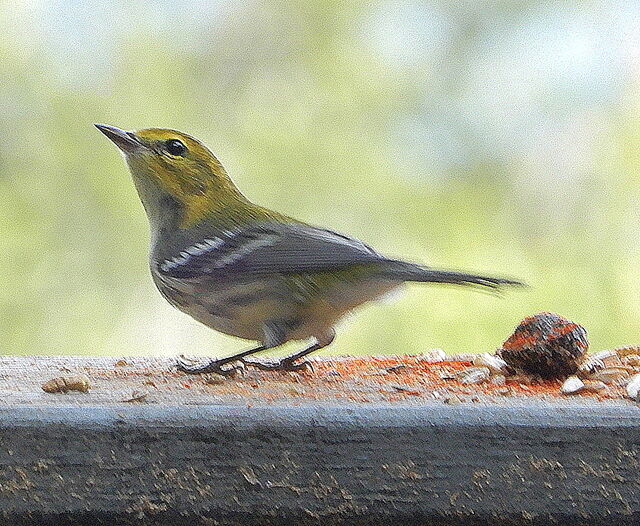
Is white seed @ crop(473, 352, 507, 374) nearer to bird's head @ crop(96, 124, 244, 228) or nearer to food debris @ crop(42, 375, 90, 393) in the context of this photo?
food debris @ crop(42, 375, 90, 393)

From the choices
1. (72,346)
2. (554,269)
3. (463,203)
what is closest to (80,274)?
(72,346)

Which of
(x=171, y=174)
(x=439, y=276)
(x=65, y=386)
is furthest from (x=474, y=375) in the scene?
(x=171, y=174)

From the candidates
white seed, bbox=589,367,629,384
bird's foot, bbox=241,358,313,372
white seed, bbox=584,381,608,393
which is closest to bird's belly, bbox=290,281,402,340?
bird's foot, bbox=241,358,313,372

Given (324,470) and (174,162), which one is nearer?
(324,470)

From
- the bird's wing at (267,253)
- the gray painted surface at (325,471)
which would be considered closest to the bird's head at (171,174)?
the bird's wing at (267,253)

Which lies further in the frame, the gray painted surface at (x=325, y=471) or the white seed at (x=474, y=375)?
the white seed at (x=474, y=375)

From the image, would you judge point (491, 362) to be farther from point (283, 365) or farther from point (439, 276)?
point (283, 365)

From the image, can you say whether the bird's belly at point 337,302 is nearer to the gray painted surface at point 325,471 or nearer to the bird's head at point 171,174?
the bird's head at point 171,174
